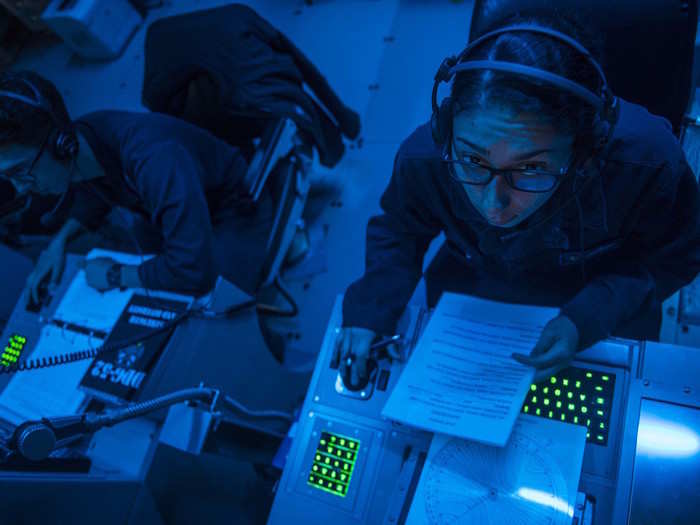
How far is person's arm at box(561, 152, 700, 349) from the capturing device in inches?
35.0

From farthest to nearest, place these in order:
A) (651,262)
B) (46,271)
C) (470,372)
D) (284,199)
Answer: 1. (284,199)
2. (46,271)
3. (651,262)
4. (470,372)

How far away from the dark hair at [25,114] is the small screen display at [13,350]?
1.98ft

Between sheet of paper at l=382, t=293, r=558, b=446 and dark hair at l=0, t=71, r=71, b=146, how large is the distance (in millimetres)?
1066

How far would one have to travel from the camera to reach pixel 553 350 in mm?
853

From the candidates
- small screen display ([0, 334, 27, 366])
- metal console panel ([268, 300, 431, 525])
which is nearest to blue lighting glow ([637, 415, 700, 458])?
metal console panel ([268, 300, 431, 525])

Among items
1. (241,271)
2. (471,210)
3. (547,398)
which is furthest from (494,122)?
(241,271)

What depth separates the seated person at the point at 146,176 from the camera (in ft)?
4.19

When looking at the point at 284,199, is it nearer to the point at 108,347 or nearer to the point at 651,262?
the point at 108,347

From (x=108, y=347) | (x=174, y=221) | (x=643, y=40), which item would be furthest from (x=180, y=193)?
(x=643, y=40)

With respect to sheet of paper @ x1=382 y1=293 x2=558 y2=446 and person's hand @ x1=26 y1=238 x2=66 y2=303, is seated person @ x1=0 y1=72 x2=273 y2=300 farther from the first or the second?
sheet of paper @ x1=382 y1=293 x2=558 y2=446

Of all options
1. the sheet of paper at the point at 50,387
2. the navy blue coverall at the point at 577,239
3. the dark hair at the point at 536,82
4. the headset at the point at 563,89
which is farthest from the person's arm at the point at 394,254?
the sheet of paper at the point at 50,387

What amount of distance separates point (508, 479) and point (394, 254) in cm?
52

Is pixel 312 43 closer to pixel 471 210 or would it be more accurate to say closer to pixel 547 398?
pixel 471 210

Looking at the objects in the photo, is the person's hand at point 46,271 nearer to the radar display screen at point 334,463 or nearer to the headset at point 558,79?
the radar display screen at point 334,463
